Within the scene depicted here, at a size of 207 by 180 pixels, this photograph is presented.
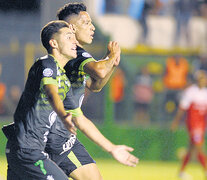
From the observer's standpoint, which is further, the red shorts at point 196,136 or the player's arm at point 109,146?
the red shorts at point 196,136

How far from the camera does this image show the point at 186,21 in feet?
61.3

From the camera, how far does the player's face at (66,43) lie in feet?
17.8

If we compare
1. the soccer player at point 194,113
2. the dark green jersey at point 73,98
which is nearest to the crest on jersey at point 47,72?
the dark green jersey at point 73,98

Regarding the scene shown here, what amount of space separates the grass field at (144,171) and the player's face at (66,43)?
7.54m

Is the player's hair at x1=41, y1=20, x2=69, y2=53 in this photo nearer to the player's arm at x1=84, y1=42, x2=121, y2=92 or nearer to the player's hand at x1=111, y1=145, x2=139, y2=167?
the player's arm at x1=84, y1=42, x2=121, y2=92

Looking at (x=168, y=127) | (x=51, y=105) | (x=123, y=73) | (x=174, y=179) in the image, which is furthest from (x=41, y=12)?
(x=51, y=105)

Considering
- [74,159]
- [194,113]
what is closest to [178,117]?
[194,113]

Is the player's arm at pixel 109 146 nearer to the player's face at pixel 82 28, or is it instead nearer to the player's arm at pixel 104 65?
the player's arm at pixel 104 65

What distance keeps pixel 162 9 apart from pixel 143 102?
3433 mm

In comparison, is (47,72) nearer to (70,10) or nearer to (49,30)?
(49,30)

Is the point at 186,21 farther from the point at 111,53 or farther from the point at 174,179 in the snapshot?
the point at 111,53

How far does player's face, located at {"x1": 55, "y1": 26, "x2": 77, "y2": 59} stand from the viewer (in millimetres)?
5418

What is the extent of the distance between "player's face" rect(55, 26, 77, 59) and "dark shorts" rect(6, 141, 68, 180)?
2.57ft

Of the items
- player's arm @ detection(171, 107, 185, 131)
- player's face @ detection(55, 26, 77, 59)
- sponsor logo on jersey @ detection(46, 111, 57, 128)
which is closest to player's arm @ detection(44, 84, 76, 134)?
sponsor logo on jersey @ detection(46, 111, 57, 128)
